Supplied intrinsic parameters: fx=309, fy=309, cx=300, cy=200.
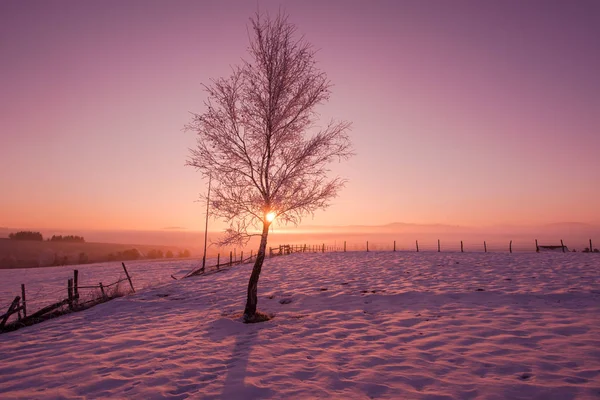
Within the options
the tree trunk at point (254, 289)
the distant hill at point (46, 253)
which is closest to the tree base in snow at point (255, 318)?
the tree trunk at point (254, 289)

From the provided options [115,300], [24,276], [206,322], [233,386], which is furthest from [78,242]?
[233,386]

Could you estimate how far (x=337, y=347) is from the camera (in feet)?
23.4

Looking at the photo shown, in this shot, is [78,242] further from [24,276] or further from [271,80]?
[271,80]

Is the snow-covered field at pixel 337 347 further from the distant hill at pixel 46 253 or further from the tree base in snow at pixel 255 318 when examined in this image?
the distant hill at pixel 46 253

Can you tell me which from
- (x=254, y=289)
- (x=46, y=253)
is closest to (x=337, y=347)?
(x=254, y=289)

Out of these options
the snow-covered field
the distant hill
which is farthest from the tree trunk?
the distant hill

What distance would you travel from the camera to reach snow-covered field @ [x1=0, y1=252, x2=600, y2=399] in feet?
17.1

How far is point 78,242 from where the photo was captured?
78.9 meters

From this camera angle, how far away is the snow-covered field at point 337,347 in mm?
5223

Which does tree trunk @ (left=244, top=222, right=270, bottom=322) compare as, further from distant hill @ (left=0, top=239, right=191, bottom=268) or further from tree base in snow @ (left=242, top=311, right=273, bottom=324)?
distant hill @ (left=0, top=239, right=191, bottom=268)

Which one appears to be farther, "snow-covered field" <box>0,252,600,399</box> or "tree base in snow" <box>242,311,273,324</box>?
"tree base in snow" <box>242,311,273,324</box>

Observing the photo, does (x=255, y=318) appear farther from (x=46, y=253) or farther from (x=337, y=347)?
(x=46, y=253)

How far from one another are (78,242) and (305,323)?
295 ft

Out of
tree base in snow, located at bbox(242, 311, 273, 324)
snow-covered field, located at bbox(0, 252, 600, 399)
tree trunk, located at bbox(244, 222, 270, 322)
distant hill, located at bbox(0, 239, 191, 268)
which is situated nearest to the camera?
snow-covered field, located at bbox(0, 252, 600, 399)
